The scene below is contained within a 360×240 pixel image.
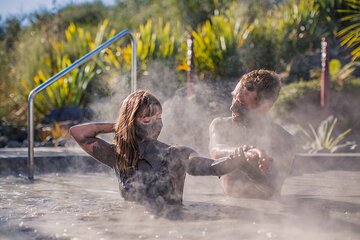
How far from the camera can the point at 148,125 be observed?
3.58 m

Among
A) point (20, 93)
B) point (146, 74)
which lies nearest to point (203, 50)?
point (146, 74)

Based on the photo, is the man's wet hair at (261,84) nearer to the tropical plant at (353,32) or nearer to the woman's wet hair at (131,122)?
the woman's wet hair at (131,122)

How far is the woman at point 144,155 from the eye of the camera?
139 inches

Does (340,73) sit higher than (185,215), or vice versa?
(340,73)

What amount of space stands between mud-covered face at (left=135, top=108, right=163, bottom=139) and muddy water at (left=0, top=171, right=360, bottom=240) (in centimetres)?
43

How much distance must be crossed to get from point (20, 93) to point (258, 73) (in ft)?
33.3

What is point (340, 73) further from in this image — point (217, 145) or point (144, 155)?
point (144, 155)

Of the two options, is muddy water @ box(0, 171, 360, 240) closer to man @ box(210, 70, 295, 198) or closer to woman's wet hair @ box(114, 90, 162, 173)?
man @ box(210, 70, 295, 198)

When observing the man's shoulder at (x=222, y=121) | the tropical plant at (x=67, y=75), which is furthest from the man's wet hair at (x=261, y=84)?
the tropical plant at (x=67, y=75)

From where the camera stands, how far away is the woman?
11.6 ft

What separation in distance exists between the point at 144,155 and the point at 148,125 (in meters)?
0.18

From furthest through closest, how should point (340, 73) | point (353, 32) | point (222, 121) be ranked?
point (340, 73) < point (353, 32) < point (222, 121)

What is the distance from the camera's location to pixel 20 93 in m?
13.4

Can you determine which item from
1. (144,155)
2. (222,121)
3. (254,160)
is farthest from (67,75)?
(254,160)
